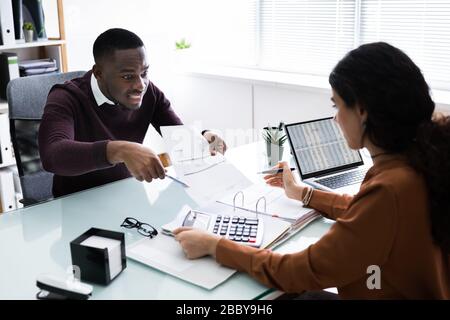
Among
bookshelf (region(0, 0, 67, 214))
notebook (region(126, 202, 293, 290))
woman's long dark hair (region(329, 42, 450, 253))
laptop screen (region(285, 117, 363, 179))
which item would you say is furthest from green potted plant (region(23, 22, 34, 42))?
Answer: woman's long dark hair (region(329, 42, 450, 253))

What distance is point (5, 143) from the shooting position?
311 centimetres

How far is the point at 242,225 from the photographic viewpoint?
1.44 m

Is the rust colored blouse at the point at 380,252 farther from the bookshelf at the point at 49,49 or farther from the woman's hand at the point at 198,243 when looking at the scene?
the bookshelf at the point at 49,49

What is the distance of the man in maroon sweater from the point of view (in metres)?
1.65

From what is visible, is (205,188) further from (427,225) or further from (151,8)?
(151,8)

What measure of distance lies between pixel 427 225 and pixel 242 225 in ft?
1.67

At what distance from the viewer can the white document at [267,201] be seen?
1562 mm

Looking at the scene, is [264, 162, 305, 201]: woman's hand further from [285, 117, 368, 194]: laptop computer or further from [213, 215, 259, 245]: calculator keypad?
[213, 215, 259, 245]: calculator keypad

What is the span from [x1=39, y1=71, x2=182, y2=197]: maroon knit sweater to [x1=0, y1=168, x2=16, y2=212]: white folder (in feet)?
4.26

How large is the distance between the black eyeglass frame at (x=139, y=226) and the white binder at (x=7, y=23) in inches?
73.6

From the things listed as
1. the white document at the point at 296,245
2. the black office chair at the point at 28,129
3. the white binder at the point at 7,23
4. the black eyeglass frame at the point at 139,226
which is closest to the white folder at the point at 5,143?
the white binder at the point at 7,23

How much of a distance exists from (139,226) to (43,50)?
2.26 metres

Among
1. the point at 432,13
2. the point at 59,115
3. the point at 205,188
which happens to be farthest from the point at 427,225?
the point at 432,13

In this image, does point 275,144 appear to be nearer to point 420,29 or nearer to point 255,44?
point 420,29
